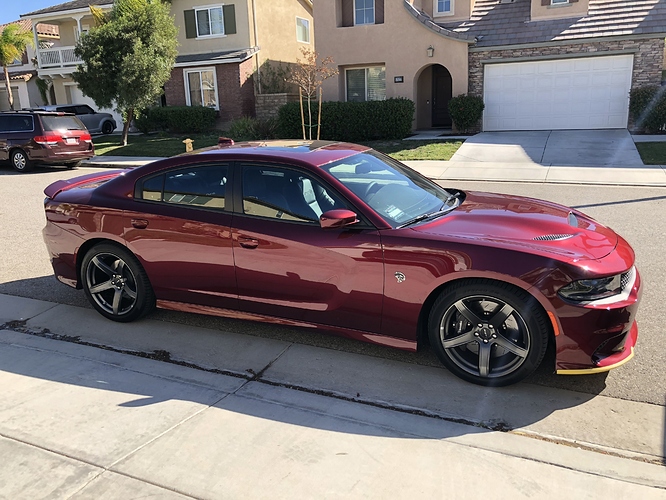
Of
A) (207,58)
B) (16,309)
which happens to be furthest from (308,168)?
(207,58)

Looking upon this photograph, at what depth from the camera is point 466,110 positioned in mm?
19734

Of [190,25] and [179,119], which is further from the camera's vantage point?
[190,25]

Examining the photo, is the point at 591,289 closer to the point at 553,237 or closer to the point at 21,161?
the point at 553,237

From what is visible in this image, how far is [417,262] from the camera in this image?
3799 millimetres

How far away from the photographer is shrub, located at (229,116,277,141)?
2064cm

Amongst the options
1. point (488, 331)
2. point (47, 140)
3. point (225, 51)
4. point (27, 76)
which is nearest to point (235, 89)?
point (225, 51)

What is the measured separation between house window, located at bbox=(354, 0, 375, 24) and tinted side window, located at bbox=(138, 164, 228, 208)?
18682mm

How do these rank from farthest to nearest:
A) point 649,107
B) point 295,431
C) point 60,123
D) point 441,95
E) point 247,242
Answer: point 441,95
point 649,107
point 60,123
point 247,242
point 295,431

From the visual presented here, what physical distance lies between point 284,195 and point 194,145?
17476 mm

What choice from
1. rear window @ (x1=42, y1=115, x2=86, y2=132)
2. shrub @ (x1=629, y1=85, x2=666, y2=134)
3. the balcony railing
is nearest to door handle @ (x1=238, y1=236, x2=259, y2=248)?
rear window @ (x1=42, y1=115, x2=86, y2=132)

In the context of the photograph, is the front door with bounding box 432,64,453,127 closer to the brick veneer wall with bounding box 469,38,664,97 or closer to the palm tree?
the brick veneer wall with bounding box 469,38,664,97

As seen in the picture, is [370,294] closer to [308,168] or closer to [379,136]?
[308,168]

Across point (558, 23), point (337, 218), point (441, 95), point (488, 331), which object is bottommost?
point (488, 331)

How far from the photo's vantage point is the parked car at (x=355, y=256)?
140 inches
